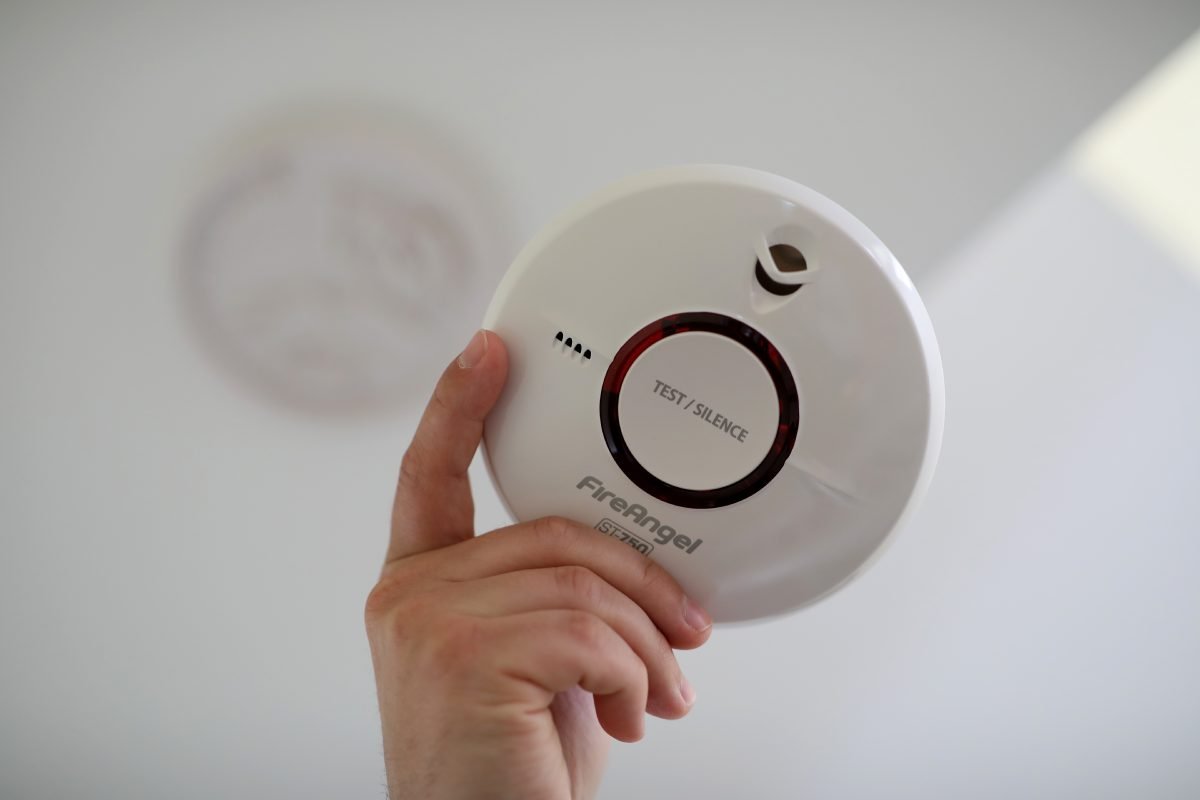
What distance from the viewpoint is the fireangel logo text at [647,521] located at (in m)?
0.61

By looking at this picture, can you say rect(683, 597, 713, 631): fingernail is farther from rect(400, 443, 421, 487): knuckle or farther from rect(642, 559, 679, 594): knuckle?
rect(400, 443, 421, 487): knuckle

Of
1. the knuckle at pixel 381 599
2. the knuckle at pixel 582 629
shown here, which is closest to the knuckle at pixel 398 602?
the knuckle at pixel 381 599

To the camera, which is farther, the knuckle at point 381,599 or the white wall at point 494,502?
the white wall at point 494,502

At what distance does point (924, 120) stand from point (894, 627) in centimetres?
60

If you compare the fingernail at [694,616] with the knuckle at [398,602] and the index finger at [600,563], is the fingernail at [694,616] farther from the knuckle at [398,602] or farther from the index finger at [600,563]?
the knuckle at [398,602]

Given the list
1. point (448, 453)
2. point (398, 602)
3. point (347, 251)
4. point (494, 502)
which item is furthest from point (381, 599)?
point (347, 251)

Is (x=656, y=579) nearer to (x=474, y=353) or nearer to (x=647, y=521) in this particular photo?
(x=647, y=521)

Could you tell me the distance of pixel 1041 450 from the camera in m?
1.00

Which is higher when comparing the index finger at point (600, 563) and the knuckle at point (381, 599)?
the knuckle at point (381, 599)

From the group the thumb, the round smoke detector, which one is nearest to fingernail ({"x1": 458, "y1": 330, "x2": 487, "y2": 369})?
the thumb

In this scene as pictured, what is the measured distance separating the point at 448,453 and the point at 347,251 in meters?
0.42

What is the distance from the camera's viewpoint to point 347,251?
0.97 m

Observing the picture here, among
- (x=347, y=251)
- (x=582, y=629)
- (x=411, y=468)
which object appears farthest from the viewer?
(x=347, y=251)

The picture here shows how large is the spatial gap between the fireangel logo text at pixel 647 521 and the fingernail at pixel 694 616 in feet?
0.13
